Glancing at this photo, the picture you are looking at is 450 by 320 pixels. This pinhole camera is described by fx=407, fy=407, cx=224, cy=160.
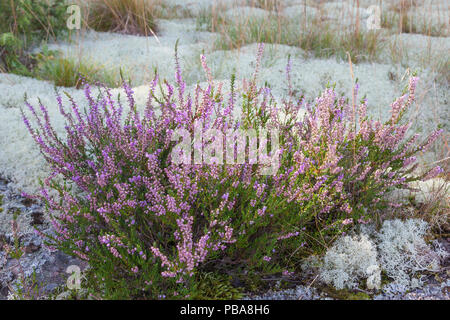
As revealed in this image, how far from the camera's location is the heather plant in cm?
211

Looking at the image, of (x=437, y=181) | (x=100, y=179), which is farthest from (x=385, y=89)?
(x=100, y=179)

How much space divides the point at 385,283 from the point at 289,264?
0.59m

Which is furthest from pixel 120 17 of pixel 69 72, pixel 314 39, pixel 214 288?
pixel 214 288

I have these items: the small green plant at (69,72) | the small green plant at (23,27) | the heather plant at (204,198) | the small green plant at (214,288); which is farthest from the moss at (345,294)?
the small green plant at (23,27)

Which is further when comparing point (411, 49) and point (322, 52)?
point (411, 49)

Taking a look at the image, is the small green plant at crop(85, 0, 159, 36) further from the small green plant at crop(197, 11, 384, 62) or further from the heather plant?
the heather plant

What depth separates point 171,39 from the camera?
6512 mm

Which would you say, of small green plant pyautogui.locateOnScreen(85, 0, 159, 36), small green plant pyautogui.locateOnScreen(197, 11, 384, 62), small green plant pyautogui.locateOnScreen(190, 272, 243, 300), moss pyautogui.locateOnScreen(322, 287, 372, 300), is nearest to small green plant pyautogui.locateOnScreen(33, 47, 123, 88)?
small green plant pyautogui.locateOnScreen(197, 11, 384, 62)

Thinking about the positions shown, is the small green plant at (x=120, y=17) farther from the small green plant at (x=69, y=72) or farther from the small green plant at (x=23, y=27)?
the small green plant at (x=69, y=72)

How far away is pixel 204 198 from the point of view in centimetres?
219

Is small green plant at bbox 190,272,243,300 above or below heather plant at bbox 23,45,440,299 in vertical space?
below
